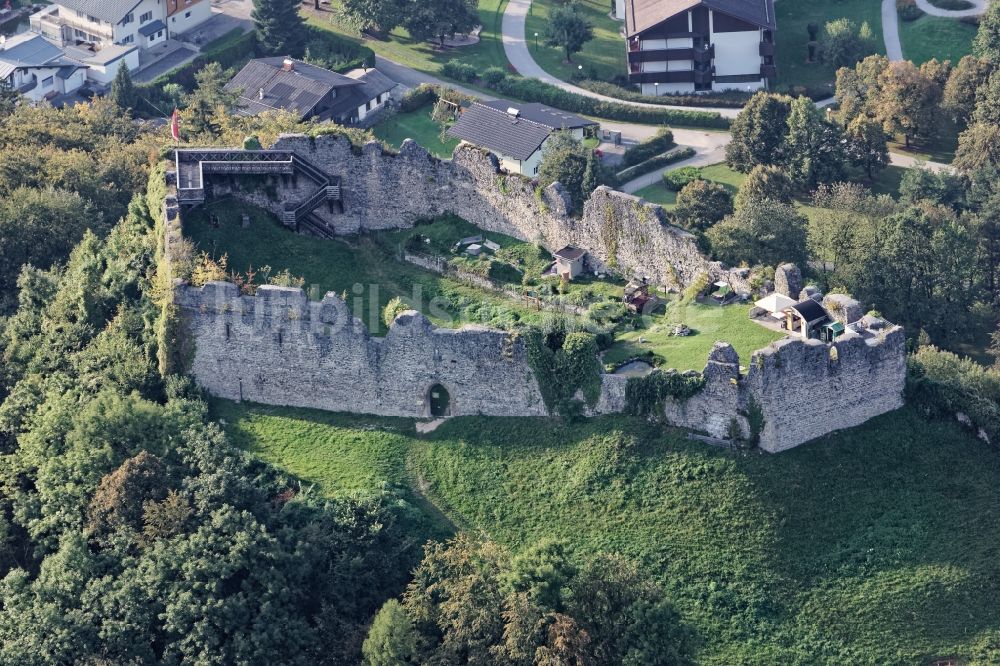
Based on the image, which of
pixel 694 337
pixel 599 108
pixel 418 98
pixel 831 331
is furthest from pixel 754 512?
pixel 599 108

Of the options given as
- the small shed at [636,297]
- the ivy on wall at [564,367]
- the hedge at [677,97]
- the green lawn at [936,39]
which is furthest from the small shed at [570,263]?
the green lawn at [936,39]

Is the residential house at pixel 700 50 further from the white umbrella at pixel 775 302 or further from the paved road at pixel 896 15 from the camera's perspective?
the white umbrella at pixel 775 302

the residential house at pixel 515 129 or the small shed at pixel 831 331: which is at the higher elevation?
the small shed at pixel 831 331

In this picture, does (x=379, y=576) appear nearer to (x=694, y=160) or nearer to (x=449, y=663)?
(x=449, y=663)

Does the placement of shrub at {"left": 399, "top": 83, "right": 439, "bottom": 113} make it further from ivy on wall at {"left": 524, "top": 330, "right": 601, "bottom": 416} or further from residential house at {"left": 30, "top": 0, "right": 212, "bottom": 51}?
ivy on wall at {"left": 524, "top": 330, "right": 601, "bottom": 416}

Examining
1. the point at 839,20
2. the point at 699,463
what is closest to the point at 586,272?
the point at 699,463

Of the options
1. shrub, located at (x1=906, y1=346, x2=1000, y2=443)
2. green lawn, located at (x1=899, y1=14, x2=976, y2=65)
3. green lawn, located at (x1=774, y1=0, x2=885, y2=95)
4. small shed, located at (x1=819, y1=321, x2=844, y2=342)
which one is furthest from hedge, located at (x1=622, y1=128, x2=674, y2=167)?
small shed, located at (x1=819, y1=321, x2=844, y2=342)

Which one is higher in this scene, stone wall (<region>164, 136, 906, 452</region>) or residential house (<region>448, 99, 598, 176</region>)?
stone wall (<region>164, 136, 906, 452</region>)
